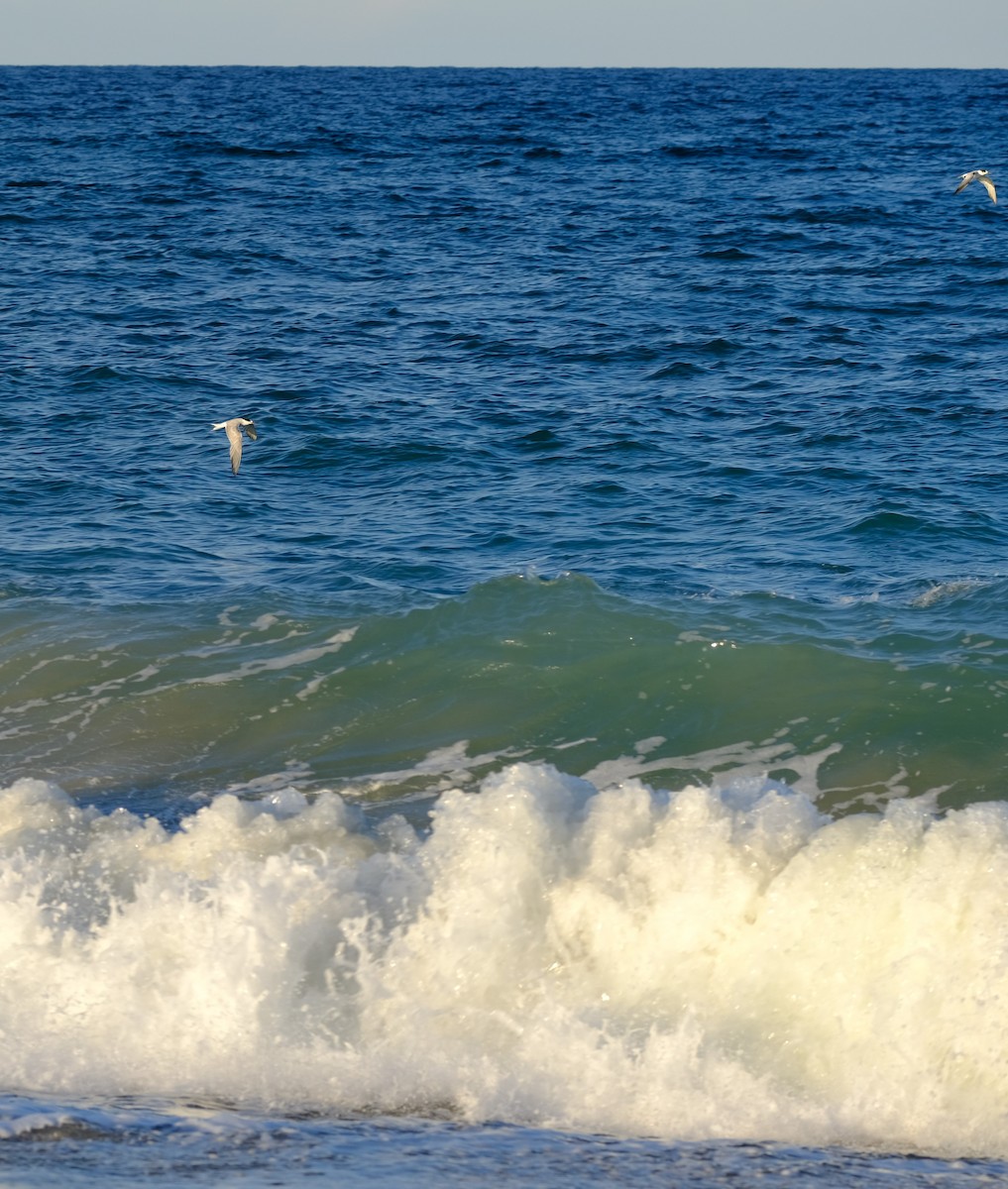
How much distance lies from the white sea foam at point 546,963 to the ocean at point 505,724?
0.07 feet

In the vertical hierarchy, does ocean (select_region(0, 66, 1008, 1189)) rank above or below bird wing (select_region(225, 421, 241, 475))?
below

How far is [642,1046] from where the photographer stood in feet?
21.0

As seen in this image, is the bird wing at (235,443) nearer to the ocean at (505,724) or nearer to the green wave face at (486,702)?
the ocean at (505,724)

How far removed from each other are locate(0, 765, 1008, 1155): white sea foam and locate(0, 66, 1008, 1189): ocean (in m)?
0.02

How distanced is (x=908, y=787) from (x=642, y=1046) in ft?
11.3

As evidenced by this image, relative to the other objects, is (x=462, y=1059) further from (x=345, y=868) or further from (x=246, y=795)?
(x=246, y=795)

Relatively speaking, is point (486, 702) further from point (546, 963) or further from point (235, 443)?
point (235, 443)

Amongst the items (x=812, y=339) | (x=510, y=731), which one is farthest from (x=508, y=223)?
(x=510, y=731)

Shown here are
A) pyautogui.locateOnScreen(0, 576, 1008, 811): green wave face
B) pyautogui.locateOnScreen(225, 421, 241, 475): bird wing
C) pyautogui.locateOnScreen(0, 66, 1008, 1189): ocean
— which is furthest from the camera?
pyautogui.locateOnScreen(225, 421, 241, 475): bird wing

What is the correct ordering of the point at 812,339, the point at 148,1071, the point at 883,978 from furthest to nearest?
the point at 812,339, the point at 883,978, the point at 148,1071

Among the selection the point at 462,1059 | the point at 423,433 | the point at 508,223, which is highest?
the point at 508,223

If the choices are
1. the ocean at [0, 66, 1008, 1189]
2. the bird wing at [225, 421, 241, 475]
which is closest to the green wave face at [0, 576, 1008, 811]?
the ocean at [0, 66, 1008, 1189]

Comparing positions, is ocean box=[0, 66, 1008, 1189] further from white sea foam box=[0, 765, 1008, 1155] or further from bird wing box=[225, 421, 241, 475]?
bird wing box=[225, 421, 241, 475]

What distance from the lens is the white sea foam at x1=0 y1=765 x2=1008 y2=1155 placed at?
6.15 m
